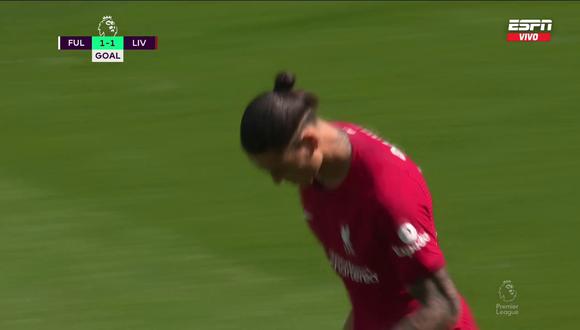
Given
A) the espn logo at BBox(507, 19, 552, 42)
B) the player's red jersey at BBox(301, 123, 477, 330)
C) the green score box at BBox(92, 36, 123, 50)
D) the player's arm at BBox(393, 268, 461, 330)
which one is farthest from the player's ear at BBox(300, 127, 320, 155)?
the green score box at BBox(92, 36, 123, 50)

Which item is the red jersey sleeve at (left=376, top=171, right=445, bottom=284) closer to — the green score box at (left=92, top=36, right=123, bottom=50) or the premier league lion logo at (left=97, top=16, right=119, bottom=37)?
the green score box at (left=92, top=36, right=123, bottom=50)

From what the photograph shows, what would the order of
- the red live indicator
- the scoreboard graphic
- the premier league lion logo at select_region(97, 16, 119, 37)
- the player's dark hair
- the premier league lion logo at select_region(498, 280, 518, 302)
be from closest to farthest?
the player's dark hair < the premier league lion logo at select_region(498, 280, 518, 302) < the red live indicator < the scoreboard graphic < the premier league lion logo at select_region(97, 16, 119, 37)

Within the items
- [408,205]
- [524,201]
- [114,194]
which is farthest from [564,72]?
[408,205]

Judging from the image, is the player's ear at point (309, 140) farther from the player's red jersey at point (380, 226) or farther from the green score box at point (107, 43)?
the green score box at point (107, 43)

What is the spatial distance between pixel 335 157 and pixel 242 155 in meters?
5.90

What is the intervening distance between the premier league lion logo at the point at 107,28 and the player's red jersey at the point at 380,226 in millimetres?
8949

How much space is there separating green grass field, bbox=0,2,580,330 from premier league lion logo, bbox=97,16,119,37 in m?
0.10

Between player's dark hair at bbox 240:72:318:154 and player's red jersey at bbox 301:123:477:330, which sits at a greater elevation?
player's dark hair at bbox 240:72:318:154

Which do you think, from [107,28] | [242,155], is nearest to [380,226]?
[242,155]

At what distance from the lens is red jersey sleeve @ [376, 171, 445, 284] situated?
3.97 meters

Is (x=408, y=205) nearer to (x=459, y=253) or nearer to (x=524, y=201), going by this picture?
(x=459, y=253)

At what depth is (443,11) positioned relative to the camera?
13305 millimetres

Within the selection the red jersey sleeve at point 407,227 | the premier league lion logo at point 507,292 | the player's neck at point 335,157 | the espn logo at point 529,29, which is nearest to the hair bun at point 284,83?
the player's neck at point 335,157

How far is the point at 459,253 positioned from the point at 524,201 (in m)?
0.98
